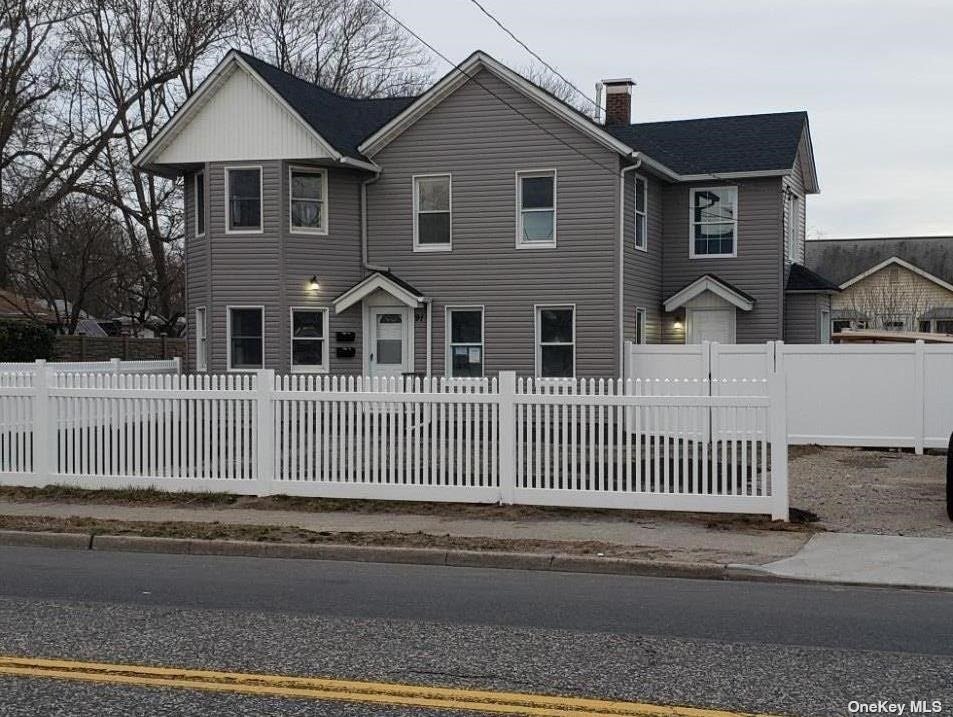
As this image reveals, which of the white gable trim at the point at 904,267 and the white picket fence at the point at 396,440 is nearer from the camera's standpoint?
the white picket fence at the point at 396,440

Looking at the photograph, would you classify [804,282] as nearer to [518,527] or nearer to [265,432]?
[518,527]

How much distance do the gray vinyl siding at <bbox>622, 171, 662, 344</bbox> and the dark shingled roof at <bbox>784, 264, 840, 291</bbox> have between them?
3.31m

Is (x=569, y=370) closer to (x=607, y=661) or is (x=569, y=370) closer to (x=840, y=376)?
(x=840, y=376)

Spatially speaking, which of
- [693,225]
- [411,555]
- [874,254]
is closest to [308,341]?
[693,225]

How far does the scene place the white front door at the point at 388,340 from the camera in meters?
24.7

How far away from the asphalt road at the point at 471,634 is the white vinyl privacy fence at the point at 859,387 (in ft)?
31.3

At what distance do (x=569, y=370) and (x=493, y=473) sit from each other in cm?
1140

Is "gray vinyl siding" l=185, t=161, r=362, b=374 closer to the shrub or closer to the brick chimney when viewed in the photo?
the shrub

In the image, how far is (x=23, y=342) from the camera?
23.3 m

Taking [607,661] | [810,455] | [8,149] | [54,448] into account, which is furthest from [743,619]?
[8,149]

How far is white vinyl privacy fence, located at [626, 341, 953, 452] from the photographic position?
18203 millimetres

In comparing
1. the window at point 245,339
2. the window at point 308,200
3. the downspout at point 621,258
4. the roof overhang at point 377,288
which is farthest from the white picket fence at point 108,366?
the downspout at point 621,258

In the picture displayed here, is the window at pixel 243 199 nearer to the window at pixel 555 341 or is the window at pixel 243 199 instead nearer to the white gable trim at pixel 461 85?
the white gable trim at pixel 461 85

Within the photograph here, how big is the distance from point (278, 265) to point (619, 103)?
455 inches
